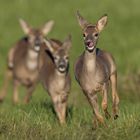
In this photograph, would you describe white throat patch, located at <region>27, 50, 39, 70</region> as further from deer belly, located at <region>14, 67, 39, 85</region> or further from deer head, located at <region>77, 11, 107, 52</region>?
deer head, located at <region>77, 11, 107, 52</region>

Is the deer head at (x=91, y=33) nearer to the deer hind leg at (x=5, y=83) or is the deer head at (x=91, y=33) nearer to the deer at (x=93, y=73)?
the deer at (x=93, y=73)

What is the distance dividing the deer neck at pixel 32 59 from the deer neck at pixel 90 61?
9675mm

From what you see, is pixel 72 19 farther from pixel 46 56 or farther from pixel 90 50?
pixel 90 50

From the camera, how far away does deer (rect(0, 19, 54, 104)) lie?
20391 mm

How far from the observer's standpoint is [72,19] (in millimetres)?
27188

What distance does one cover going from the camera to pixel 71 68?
2250 centimetres

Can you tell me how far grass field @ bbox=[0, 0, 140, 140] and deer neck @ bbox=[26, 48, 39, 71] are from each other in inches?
29.7

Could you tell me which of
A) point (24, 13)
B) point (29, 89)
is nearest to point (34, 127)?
point (29, 89)

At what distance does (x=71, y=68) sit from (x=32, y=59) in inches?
66.4

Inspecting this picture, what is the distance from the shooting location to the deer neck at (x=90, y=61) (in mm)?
11250

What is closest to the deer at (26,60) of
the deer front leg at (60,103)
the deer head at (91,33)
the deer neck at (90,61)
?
the deer front leg at (60,103)

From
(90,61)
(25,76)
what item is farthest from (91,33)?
(25,76)

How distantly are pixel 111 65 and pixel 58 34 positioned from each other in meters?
14.1

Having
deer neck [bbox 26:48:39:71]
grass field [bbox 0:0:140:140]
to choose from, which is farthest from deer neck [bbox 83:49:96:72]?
deer neck [bbox 26:48:39:71]
